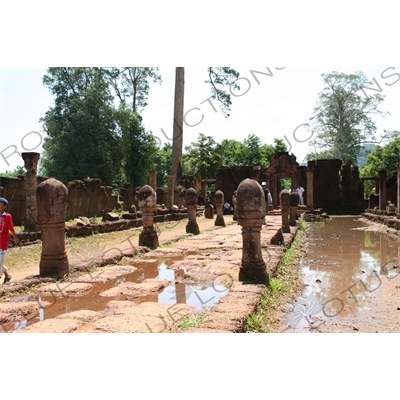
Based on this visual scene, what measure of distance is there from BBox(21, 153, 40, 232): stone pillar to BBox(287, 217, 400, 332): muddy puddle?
7604mm

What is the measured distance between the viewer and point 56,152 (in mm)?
29594

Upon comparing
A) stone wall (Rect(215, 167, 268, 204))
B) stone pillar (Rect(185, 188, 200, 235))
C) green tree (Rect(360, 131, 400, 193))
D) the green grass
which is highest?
green tree (Rect(360, 131, 400, 193))

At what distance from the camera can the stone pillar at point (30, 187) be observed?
469 inches

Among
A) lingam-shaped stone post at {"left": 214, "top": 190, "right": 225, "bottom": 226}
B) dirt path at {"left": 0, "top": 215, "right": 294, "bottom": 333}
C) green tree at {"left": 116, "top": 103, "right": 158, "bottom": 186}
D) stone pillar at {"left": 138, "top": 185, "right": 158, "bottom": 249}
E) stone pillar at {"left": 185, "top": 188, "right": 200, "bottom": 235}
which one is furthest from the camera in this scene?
green tree at {"left": 116, "top": 103, "right": 158, "bottom": 186}

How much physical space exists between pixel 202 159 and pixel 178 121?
559 centimetres

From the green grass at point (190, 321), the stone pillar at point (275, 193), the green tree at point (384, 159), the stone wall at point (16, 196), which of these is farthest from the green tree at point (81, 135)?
the green grass at point (190, 321)

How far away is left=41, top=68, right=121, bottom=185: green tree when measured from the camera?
29641mm

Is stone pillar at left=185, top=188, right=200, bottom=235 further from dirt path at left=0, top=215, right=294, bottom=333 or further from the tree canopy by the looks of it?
the tree canopy

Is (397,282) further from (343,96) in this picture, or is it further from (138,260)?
(343,96)

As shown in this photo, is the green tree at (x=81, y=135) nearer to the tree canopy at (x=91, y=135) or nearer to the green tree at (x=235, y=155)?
the tree canopy at (x=91, y=135)

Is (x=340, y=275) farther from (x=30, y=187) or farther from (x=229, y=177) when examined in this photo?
(x=229, y=177)

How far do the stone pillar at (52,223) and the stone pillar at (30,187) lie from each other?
6.03 metres

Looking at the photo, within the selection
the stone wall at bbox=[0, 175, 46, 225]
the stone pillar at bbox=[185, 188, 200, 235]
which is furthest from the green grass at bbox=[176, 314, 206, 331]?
the stone wall at bbox=[0, 175, 46, 225]

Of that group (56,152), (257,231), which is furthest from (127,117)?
(257,231)
